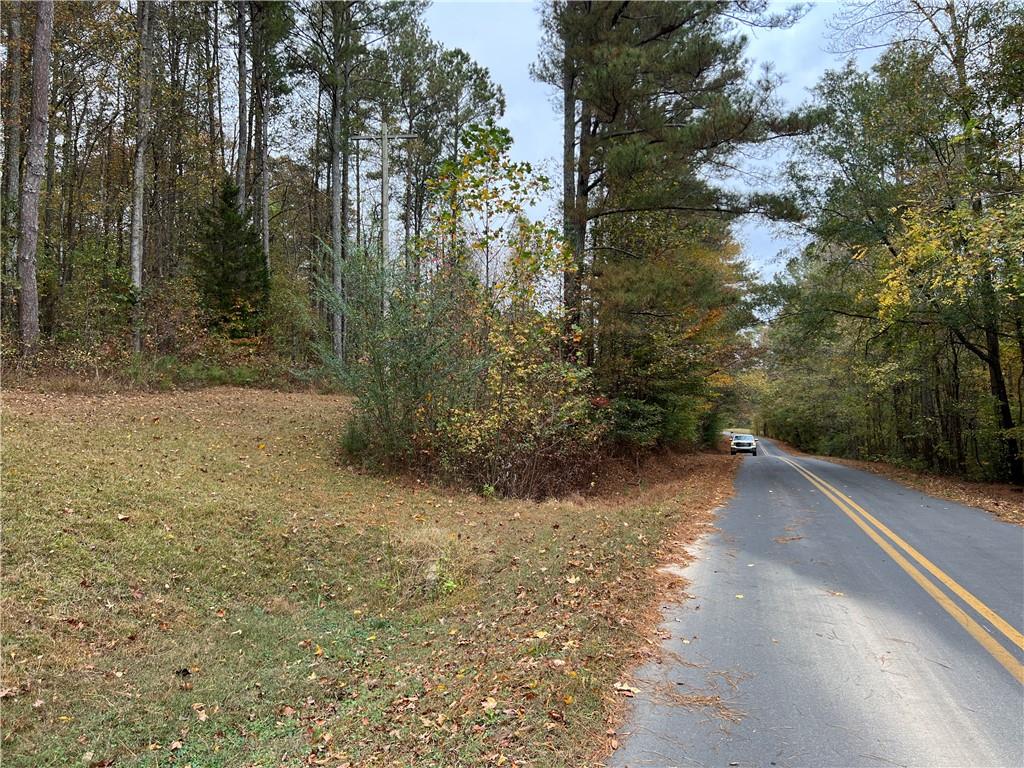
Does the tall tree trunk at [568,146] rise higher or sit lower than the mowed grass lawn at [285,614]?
higher

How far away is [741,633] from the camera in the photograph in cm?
453

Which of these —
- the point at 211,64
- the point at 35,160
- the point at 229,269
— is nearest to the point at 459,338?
the point at 35,160

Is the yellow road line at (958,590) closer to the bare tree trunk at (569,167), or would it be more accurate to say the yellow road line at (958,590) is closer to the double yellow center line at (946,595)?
the double yellow center line at (946,595)

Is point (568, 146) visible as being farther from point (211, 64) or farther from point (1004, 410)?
point (211, 64)

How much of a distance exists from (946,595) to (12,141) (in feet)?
77.3

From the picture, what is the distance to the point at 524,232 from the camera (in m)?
9.91

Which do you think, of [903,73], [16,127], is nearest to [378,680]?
[903,73]

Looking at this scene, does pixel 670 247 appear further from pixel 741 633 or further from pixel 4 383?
pixel 4 383

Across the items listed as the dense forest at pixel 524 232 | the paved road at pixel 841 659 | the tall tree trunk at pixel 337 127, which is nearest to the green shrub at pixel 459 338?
the dense forest at pixel 524 232

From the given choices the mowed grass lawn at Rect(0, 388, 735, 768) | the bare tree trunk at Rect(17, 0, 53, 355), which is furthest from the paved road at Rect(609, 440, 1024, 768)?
the bare tree trunk at Rect(17, 0, 53, 355)

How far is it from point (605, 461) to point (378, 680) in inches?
483

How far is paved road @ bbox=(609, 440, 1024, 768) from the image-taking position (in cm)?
306

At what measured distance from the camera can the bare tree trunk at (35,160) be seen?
11539 mm

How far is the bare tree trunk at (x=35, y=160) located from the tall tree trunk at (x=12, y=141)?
6.51 ft
